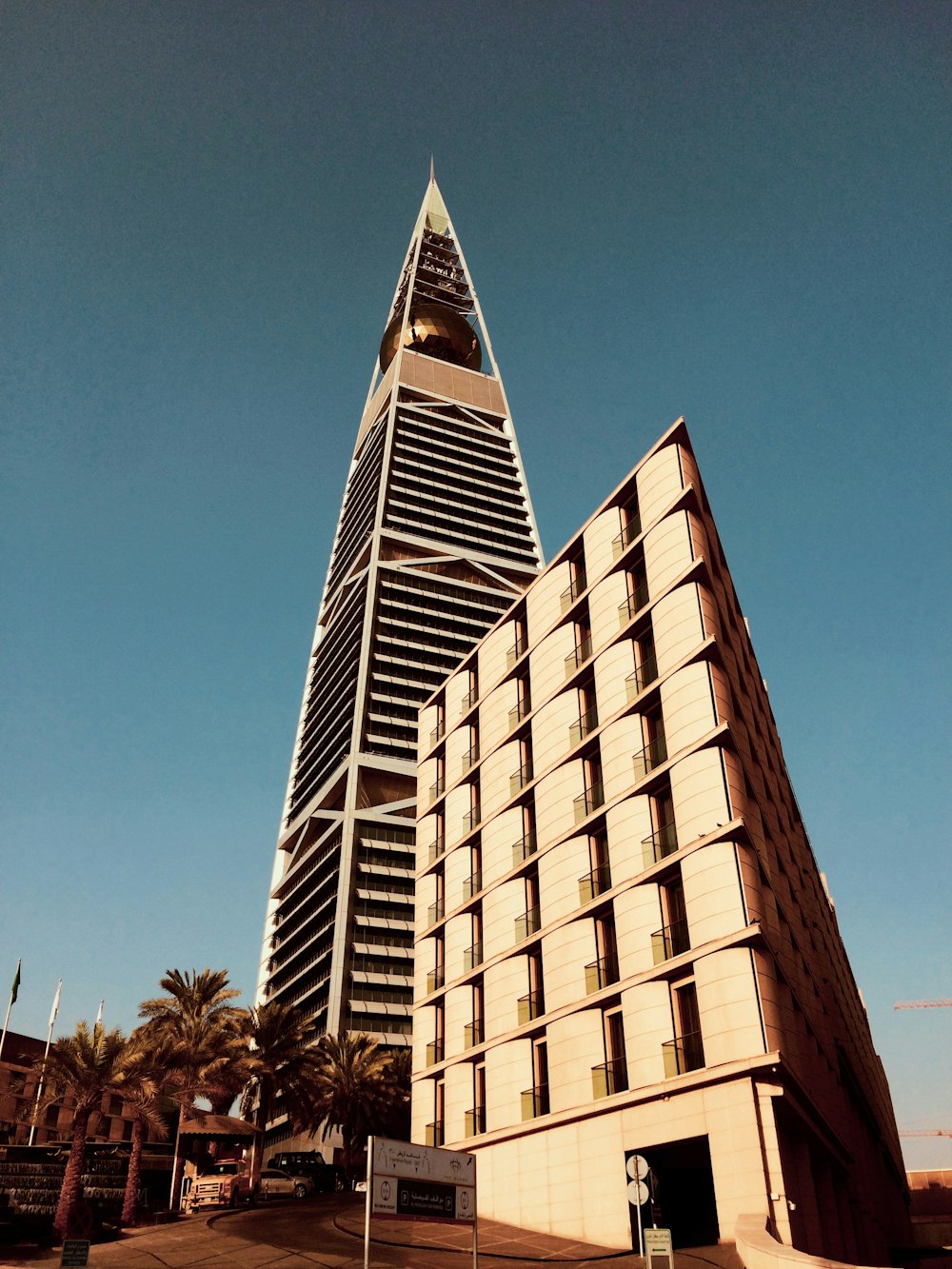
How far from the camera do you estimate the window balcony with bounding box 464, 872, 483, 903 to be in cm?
4466

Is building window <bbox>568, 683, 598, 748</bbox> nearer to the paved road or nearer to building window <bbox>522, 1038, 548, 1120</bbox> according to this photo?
building window <bbox>522, 1038, 548, 1120</bbox>

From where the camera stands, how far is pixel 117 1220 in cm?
3547

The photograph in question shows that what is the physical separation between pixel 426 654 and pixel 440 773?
58192 millimetres

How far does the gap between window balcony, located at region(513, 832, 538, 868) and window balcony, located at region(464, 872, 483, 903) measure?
335cm

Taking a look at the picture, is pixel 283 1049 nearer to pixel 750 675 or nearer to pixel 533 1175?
pixel 533 1175

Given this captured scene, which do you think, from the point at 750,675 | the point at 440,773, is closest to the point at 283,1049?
the point at 440,773

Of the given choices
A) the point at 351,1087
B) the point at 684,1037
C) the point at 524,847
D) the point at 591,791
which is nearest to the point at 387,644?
the point at 351,1087

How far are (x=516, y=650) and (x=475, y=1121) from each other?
20364 millimetres

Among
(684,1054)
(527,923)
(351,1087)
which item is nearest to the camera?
(684,1054)

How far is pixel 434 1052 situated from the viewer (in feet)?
146

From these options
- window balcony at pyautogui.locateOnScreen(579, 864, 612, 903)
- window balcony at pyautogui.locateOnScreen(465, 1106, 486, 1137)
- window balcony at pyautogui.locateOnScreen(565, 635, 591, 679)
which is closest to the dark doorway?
window balcony at pyautogui.locateOnScreen(465, 1106, 486, 1137)

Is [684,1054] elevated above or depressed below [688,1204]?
above

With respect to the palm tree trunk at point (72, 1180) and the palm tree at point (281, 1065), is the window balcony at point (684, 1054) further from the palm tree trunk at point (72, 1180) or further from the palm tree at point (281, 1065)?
the palm tree at point (281, 1065)

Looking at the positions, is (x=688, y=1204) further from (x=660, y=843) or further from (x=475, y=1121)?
(x=660, y=843)
